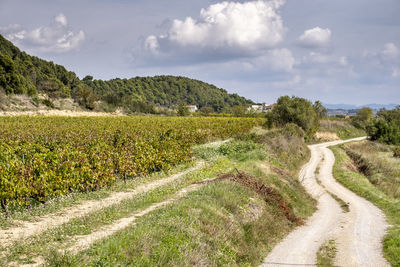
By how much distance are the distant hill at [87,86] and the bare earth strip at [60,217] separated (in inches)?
1981

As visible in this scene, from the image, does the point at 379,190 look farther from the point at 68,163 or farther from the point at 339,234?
the point at 68,163

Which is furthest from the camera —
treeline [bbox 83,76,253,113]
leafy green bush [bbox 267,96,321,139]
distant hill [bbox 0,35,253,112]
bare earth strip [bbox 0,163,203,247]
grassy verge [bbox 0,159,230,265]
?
treeline [bbox 83,76,253,113]

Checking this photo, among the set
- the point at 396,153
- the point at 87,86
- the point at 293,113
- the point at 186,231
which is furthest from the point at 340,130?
the point at 87,86

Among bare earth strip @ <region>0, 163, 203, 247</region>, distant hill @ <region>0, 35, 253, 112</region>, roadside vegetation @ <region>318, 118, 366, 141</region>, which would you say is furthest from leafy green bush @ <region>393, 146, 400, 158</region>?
distant hill @ <region>0, 35, 253, 112</region>

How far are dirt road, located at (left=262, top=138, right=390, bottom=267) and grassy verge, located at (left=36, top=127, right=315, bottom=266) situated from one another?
69 cm

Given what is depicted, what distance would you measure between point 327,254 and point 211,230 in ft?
16.6

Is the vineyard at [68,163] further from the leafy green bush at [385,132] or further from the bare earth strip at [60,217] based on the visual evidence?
the leafy green bush at [385,132]

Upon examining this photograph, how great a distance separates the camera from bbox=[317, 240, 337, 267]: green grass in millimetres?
11755

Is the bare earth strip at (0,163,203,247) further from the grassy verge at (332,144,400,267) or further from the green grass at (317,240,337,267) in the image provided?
the grassy verge at (332,144,400,267)

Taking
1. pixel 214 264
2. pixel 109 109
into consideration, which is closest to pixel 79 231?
pixel 214 264

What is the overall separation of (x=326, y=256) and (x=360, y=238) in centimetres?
344

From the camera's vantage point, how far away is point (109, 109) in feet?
233

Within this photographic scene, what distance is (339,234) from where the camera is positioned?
15438 millimetres

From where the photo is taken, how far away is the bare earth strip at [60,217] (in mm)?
9219
